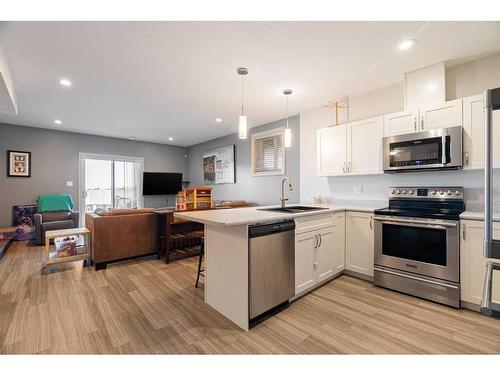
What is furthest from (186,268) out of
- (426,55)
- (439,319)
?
(426,55)

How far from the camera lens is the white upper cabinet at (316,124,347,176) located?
3289mm

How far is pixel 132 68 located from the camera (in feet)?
8.55

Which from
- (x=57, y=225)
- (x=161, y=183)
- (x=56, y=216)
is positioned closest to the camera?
(x=57, y=225)

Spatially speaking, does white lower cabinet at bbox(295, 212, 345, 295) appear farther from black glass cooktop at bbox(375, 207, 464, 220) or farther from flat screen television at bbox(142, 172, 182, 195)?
flat screen television at bbox(142, 172, 182, 195)

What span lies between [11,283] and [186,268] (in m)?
2.08

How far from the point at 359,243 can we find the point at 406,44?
7.34 feet

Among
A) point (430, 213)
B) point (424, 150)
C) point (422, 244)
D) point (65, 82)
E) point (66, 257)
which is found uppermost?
point (65, 82)

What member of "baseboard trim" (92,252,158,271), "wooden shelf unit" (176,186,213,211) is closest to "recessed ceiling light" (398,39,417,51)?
"wooden shelf unit" (176,186,213,211)

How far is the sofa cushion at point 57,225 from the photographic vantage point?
4.61m

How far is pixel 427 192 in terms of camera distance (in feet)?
8.89

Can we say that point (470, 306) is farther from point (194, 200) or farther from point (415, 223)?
point (194, 200)

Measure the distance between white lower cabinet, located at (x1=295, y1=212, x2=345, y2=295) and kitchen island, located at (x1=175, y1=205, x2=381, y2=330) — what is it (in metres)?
0.22

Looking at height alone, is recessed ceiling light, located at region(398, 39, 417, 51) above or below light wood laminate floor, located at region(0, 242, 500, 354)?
above

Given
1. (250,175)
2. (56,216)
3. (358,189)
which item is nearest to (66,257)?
(56,216)
